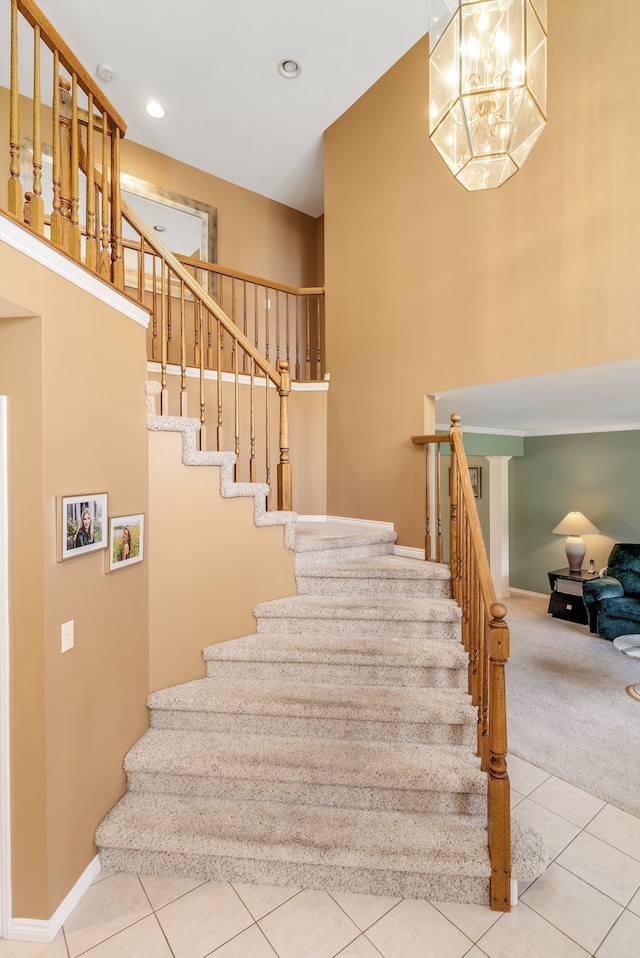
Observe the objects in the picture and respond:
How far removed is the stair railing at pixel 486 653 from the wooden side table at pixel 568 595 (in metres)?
3.44

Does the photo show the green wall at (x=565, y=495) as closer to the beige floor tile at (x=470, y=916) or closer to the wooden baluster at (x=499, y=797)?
the wooden baluster at (x=499, y=797)

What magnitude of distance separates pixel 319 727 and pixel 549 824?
1.25 metres

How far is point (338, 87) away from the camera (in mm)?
4254

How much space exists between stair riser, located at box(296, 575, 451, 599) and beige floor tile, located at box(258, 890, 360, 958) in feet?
5.28

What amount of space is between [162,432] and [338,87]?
3.89 metres

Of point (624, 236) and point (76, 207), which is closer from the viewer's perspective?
point (76, 207)

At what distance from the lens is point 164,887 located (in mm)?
1949

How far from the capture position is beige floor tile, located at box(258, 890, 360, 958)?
1684 millimetres

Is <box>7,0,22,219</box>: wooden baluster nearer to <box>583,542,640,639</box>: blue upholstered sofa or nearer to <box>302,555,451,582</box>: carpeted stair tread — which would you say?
<box>302,555,451,582</box>: carpeted stair tread

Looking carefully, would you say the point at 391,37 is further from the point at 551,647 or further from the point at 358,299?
the point at 551,647

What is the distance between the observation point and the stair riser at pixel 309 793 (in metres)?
2.07

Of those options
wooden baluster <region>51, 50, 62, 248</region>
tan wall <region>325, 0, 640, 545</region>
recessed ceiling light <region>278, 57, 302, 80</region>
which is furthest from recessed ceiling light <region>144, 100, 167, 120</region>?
wooden baluster <region>51, 50, 62, 248</region>

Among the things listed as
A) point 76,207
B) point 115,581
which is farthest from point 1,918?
point 76,207

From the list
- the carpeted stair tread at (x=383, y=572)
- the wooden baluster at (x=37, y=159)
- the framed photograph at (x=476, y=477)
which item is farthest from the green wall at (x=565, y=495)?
the wooden baluster at (x=37, y=159)
